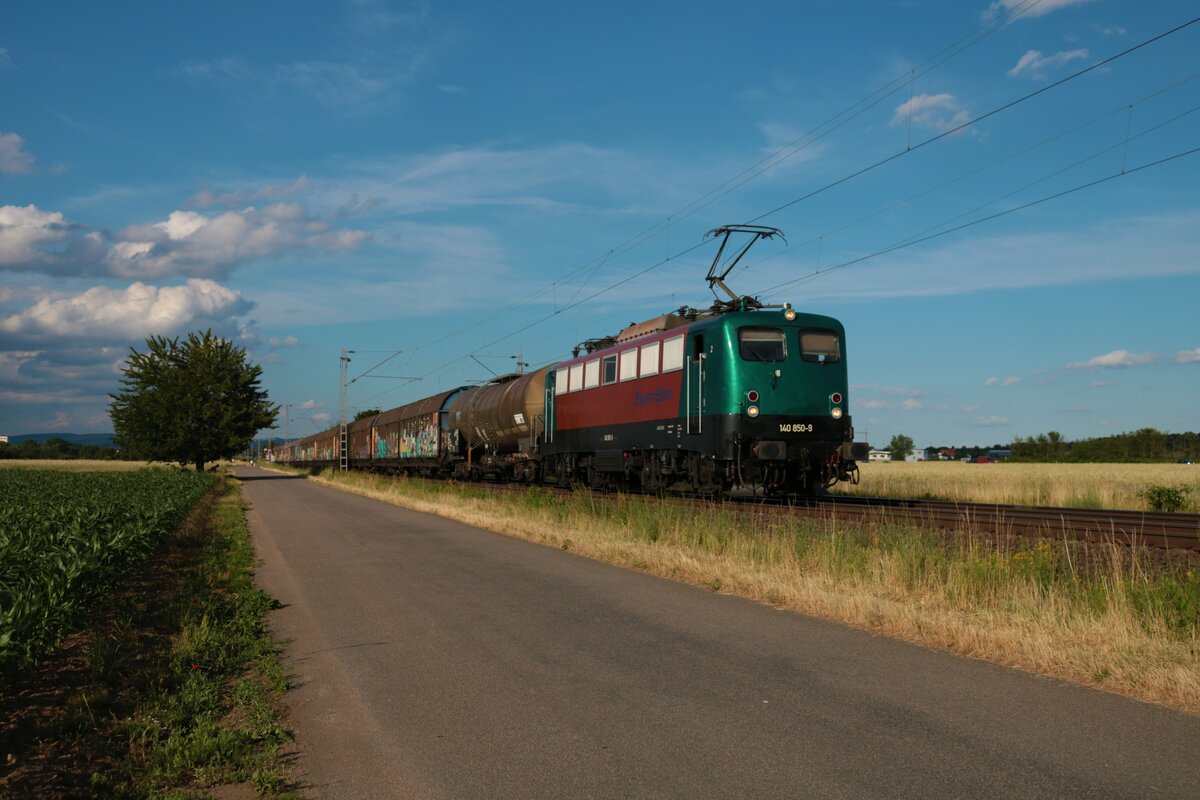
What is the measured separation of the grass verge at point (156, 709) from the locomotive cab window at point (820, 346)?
484 inches

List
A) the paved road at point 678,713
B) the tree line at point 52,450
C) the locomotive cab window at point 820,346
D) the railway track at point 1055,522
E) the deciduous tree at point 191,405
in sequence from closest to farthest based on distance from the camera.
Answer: the paved road at point 678,713 < the railway track at point 1055,522 < the locomotive cab window at point 820,346 < the deciduous tree at point 191,405 < the tree line at point 52,450

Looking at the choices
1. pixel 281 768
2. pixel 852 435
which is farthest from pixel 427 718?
pixel 852 435

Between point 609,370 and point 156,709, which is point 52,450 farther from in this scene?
point 156,709

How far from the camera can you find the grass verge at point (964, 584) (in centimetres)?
682

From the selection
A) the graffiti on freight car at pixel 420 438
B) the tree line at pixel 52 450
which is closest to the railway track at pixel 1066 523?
the graffiti on freight car at pixel 420 438

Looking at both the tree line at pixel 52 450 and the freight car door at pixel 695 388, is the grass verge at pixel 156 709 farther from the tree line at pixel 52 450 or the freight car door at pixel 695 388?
the tree line at pixel 52 450

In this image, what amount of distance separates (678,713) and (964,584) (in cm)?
443

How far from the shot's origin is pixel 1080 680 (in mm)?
6516

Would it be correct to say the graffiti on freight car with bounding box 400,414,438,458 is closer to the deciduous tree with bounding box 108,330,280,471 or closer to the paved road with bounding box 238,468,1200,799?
the deciduous tree with bounding box 108,330,280,471

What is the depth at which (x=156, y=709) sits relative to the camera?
6.01m

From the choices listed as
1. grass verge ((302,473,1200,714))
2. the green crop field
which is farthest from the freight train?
the green crop field

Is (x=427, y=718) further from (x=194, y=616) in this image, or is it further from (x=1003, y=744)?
(x=194, y=616)

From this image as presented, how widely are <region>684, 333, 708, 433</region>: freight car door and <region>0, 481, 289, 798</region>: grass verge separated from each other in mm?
10852

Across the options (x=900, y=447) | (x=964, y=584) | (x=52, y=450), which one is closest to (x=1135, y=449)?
(x=900, y=447)
